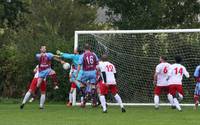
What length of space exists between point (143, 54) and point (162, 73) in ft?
9.46

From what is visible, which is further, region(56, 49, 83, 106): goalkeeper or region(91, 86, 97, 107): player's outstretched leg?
region(56, 49, 83, 106): goalkeeper

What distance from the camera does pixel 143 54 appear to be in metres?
28.6

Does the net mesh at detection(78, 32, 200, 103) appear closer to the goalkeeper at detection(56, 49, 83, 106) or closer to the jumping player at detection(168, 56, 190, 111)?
the goalkeeper at detection(56, 49, 83, 106)

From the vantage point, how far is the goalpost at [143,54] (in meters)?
28.2

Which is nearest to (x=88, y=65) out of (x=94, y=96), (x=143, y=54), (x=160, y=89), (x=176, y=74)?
(x=94, y=96)

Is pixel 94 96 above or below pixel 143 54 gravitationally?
below

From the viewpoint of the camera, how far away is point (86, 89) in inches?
977

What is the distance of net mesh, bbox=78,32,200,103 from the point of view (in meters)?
28.2

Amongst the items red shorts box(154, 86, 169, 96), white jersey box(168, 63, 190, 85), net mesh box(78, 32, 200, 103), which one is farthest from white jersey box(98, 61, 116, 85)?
net mesh box(78, 32, 200, 103)

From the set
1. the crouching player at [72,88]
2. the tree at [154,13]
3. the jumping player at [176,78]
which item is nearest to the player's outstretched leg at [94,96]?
the crouching player at [72,88]

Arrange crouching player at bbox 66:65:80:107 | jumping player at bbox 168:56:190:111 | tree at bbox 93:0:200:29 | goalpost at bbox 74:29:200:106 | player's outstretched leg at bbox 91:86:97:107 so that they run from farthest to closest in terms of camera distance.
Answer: tree at bbox 93:0:200:29 < goalpost at bbox 74:29:200:106 < crouching player at bbox 66:65:80:107 < jumping player at bbox 168:56:190:111 < player's outstretched leg at bbox 91:86:97:107

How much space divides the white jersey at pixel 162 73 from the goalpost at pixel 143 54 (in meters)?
2.21

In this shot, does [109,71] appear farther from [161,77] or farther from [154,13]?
[154,13]

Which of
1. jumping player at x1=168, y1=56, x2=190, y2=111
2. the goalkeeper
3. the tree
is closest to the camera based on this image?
jumping player at x1=168, y1=56, x2=190, y2=111
